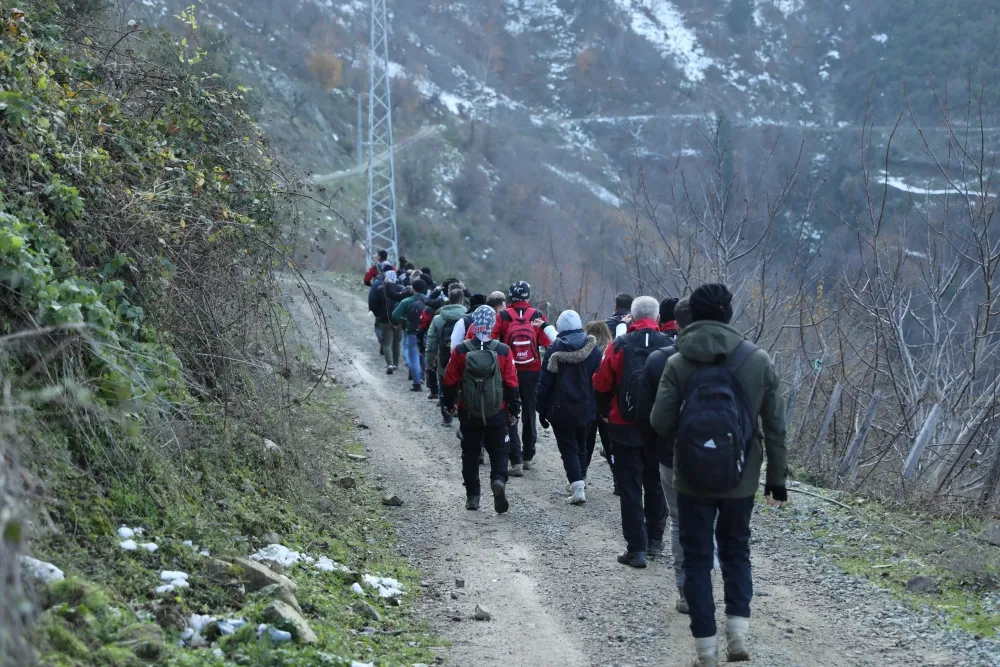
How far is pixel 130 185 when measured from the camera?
25.5 ft

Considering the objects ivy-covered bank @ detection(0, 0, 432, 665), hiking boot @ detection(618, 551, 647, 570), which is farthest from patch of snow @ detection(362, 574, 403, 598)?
hiking boot @ detection(618, 551, 647, 570)

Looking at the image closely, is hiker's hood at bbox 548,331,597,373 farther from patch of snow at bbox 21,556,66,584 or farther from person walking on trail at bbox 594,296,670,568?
patch of snow at bbox 21,556,66,584

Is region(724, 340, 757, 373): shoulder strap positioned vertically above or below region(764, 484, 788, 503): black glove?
above

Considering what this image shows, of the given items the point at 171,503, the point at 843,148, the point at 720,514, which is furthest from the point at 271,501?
the point at 843,148

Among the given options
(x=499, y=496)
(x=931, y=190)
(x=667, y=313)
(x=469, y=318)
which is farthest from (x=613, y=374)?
(x=931, y=190)

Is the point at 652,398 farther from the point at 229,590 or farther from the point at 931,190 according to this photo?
the point at 931,190

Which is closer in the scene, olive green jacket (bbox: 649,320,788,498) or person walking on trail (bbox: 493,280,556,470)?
olive green jacket (bbox: 649,320,788,498)

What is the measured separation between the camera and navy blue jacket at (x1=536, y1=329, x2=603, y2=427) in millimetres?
9039

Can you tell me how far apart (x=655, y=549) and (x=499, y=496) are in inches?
73.1

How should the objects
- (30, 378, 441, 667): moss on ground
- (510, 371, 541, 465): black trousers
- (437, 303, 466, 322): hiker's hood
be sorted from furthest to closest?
(437, 303, 466, 322): hiker's hood → (510, 371, 541, 465): black trousers → (30, 378, 441, 667): moss on ground

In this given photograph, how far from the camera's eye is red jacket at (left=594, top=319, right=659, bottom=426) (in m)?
7.63

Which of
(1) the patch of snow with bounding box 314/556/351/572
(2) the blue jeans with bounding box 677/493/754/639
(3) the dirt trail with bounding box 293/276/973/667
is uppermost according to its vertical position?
(2) the blue jeans with bounding box 677/493/754/639

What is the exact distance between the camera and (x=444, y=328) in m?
13.1

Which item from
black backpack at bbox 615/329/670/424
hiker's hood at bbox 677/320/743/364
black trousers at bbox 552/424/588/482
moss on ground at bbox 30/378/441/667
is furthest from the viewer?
black trousers at bbox 552/424/588/482
